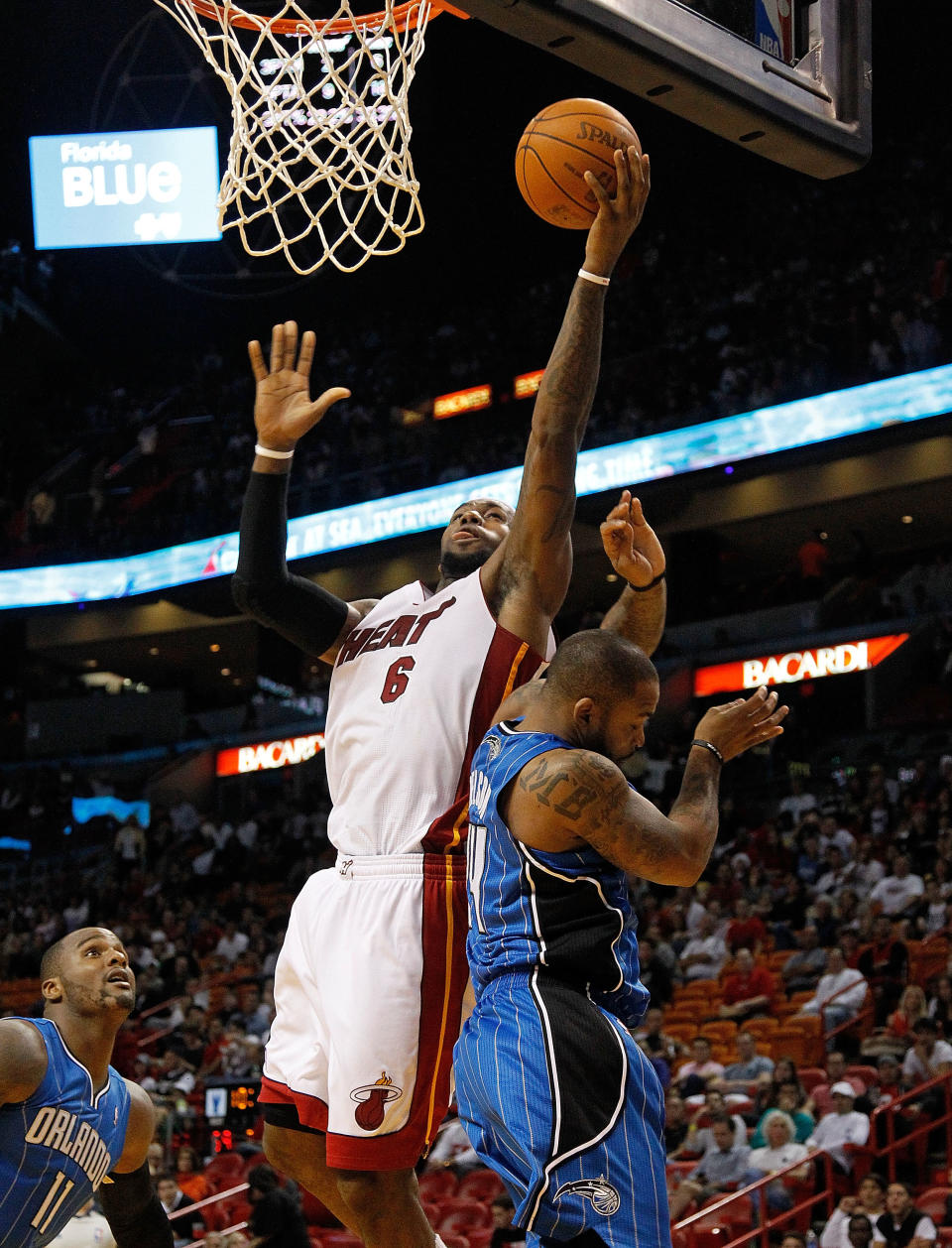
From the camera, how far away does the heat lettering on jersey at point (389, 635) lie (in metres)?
3.74

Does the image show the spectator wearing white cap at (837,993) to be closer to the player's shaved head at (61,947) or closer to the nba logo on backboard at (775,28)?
the player's shaved head at (61,947)

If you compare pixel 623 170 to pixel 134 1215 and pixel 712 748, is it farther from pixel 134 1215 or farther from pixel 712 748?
pixel 134 1215

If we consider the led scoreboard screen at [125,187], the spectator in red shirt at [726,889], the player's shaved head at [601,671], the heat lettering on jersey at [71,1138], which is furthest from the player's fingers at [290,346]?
the led scoreboard screen at [125,187]

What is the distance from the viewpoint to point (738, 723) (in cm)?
330

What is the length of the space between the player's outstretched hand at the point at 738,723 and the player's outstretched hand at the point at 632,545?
18.7 inches

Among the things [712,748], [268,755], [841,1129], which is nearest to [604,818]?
[712,748]

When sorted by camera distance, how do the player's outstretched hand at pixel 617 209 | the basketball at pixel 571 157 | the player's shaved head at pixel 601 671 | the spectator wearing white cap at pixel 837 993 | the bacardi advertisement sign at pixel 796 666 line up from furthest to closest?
the bacardi advertisement sign at pixel 796 666
the spectator wearing white cap at pixel 837 993
the basketball at pixel 571 157
the player's outstretched hand at pixel 617 209
the player's shaved head at pixel 601 671

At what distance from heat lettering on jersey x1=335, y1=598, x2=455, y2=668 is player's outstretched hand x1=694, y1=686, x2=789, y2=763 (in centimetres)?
75

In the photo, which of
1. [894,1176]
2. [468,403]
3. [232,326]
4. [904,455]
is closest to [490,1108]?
[894,1176]

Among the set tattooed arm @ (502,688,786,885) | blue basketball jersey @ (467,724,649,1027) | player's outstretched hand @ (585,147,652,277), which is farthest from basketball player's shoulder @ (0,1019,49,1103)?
player's outstretched hand @ (585,147,652,277)

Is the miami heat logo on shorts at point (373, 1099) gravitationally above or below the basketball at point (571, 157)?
below

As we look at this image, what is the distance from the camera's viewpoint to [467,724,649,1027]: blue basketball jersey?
119 inches

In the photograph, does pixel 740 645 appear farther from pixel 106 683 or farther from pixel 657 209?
pixel 106 683

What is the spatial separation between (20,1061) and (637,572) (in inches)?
74.7
